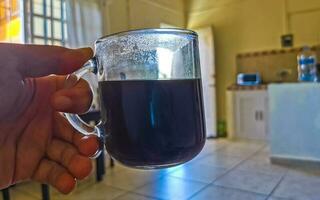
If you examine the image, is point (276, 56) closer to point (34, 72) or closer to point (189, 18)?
point (189, 18)

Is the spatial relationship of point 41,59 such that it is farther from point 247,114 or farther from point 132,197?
point 247,114

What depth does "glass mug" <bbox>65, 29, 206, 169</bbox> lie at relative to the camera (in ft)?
1.41

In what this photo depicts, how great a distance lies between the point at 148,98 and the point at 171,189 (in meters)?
1.83

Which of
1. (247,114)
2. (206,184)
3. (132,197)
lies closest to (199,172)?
(206,184)

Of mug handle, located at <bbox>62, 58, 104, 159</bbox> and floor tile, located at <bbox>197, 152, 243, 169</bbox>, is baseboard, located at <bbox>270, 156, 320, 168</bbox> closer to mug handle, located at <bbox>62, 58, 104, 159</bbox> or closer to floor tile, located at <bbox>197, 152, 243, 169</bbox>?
floor tile, located at <bbox>197, 152, 243, 169</bbox>

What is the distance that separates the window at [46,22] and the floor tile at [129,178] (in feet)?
4.81

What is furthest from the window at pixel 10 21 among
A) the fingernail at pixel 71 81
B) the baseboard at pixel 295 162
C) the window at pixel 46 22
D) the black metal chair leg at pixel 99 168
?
the baseboard at pixel 295 162

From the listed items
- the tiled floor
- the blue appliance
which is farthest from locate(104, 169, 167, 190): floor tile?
the blue appliance

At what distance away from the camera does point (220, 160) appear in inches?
116

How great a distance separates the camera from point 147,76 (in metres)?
0.45

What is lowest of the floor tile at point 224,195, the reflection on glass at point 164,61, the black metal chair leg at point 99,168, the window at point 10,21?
the floor tile at point 224,195

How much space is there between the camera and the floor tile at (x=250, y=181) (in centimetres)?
207

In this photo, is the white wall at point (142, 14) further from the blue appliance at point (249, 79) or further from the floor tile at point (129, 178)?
the floor tile at point (129, 178)

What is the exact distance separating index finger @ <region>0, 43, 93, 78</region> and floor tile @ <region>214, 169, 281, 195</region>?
6.23 ft
